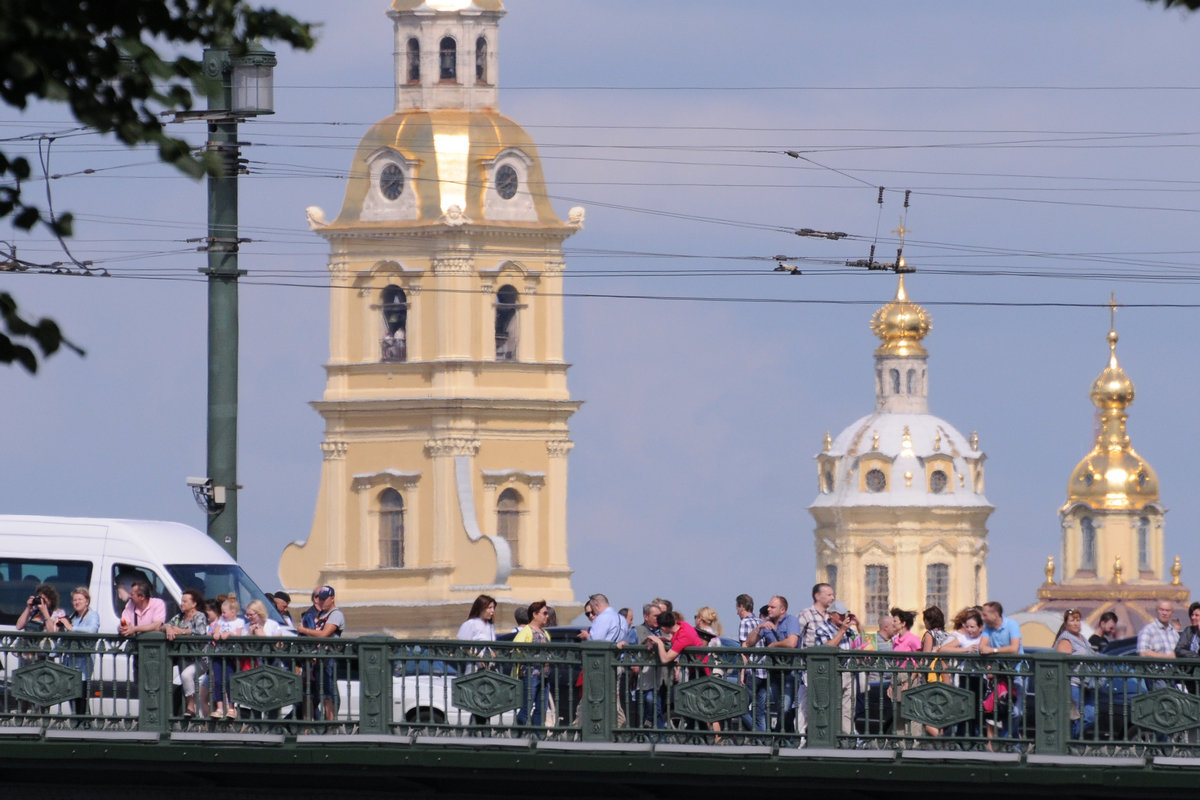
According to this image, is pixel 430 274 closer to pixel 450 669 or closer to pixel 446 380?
pixel 446 380

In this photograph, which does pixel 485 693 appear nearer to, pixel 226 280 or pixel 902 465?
pixel 226 280

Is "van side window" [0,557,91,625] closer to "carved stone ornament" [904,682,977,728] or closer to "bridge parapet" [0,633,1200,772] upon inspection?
"bridge parapet" [0,633,1200,772]

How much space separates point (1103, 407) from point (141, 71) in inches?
6688

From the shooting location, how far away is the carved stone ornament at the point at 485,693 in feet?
88.1

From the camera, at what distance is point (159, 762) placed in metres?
27.3

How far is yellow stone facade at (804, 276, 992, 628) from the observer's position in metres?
166

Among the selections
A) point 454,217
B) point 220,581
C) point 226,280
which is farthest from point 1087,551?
point 220,581

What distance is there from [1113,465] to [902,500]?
2293cm

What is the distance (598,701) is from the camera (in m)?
26.9

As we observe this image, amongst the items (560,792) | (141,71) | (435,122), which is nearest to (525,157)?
(435,122)

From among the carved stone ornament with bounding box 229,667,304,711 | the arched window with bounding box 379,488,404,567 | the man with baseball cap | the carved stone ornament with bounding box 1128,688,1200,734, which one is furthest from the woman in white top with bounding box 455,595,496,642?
the arched window with bounding box 379,488,404,567

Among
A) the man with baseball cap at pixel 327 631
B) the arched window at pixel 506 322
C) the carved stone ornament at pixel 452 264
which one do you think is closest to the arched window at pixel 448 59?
the carved stone ornament at pixel 452 264

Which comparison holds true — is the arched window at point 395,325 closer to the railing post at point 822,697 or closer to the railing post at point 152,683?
the railing post at point 152,683

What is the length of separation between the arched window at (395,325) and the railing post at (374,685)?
7490 cm
